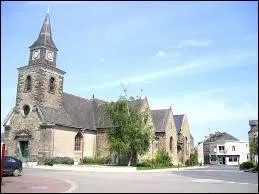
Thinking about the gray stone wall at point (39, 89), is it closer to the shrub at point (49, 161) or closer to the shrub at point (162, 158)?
the shrub at point (49, 161)

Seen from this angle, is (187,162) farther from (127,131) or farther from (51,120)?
(51,120)

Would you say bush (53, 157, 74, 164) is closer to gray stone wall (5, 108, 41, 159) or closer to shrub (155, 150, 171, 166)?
gray stone wall (5, 108, 41, 159)

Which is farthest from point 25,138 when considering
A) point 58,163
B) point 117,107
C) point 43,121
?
point 117,107

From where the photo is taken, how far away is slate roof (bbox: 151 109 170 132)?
166 ft

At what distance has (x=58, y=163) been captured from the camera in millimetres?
39781

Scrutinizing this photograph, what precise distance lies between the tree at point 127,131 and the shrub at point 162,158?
179 inches

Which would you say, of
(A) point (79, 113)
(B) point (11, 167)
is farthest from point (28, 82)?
(B) point (11, 167)

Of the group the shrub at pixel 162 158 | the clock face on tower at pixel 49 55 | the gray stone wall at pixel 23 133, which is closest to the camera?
the gray stone wall at pixel 23 133

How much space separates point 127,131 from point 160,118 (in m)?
13.9

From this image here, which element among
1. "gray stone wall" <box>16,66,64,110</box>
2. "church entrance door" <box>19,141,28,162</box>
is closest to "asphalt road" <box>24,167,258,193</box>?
"church entrance door" <box>19,141,28,162</box>

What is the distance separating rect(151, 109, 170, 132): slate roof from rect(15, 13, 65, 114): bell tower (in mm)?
13534

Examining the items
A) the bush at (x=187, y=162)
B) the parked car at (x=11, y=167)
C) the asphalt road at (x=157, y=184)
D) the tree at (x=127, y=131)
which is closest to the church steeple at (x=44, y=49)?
the tree at (x=127, y=131)

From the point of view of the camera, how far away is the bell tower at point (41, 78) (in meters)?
44.5

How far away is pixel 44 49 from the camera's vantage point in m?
45.6
